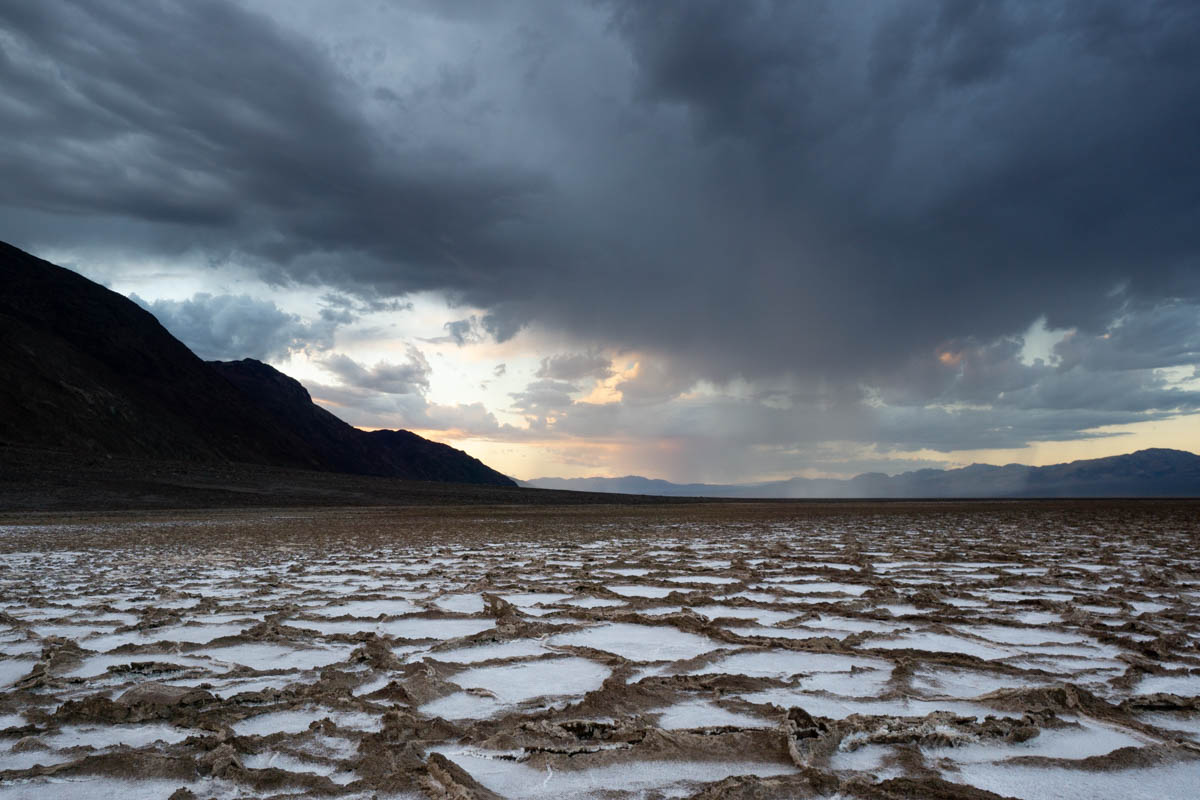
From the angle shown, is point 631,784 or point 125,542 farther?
point 125,542

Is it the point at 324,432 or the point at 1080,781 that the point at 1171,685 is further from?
the point at 324,432

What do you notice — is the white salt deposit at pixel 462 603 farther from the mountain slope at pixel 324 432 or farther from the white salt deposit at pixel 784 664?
the mountain slope at pixel 324 432

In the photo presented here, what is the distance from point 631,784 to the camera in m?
1.82

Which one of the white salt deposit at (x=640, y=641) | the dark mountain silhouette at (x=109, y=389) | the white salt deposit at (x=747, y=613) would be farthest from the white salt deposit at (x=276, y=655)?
the dark mountain silhouette at (x=109, y=389)

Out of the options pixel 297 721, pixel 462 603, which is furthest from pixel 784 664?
pixel 462 603

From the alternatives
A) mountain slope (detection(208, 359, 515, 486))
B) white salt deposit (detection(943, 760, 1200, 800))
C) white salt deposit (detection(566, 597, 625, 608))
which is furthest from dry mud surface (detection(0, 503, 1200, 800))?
mountain slope (detection(208, 359, 515, 486))

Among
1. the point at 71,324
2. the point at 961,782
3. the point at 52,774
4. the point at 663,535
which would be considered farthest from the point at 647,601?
the point at 71,324

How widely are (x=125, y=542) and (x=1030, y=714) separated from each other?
45.1 feet

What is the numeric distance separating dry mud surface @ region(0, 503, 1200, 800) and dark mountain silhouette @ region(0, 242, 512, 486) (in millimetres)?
40364

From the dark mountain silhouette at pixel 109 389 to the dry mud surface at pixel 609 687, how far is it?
40.4 m

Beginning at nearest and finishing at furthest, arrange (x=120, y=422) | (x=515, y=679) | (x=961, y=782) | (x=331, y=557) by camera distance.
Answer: (x=961, y=782), (x=515, y=679), (x=331, y=557), (x=120, y=422)

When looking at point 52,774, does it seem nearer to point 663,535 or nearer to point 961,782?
point 961,782

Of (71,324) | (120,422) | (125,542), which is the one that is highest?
(71,324)

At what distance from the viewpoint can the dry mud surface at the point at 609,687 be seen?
1896 mm
